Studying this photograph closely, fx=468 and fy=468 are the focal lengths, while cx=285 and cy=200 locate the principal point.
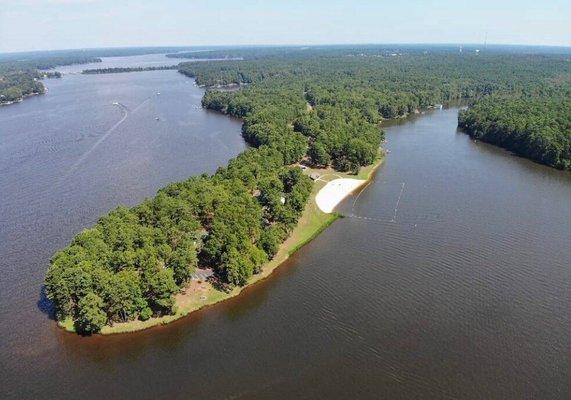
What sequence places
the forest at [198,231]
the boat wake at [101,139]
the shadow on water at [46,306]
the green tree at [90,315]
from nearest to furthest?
the green tree at [90,315] → the forest at [198,231] → the shadow on water at [46,306] → the boat wake at [101,139]

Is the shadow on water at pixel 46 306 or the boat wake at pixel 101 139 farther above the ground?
the boat wake at pixel 101 139

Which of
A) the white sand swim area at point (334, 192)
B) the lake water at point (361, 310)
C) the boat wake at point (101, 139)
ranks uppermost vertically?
the boat wake at point (101, 139)

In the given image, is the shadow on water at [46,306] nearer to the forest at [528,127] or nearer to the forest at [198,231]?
the forest at [198,231]

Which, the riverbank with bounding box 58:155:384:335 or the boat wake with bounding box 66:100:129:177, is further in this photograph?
the boat wake with bounding box 66:100:129:177

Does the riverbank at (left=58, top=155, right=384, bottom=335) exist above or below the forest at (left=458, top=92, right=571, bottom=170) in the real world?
below

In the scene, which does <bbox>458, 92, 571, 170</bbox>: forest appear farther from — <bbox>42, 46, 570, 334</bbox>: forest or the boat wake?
the boat wake

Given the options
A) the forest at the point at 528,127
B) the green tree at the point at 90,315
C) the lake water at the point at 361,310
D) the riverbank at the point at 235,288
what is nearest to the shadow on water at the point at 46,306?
the lake water at the point at 361,310

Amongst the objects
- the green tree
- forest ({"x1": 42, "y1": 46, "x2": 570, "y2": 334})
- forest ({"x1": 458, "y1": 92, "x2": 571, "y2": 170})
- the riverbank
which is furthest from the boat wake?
forest ({"x1": 458, "y1": 92, "x2": 571, "y2": 170})

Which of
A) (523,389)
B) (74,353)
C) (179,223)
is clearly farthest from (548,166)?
(74,353)
